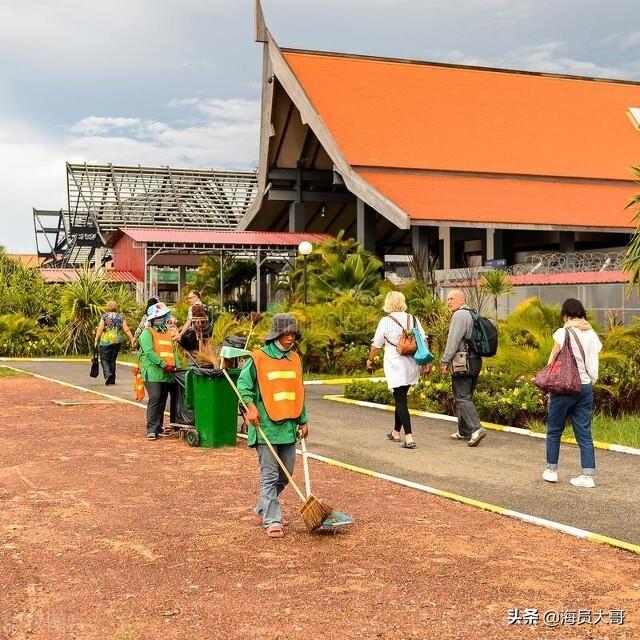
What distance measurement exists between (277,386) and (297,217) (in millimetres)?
30536

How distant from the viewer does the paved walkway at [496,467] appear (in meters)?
7.49

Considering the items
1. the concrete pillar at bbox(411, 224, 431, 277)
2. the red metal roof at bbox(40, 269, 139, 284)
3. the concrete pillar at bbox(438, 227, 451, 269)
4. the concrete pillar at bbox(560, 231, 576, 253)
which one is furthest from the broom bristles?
the red metal roof at bbox(40, 269, 139, 284)

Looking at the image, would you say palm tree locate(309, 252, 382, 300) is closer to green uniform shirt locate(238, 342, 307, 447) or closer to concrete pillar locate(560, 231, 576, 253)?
concrete pillar locate(560, 231, 576, 253)

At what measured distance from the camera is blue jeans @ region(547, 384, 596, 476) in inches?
332

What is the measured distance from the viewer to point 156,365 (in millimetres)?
11422

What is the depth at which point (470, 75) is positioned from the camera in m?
36.9

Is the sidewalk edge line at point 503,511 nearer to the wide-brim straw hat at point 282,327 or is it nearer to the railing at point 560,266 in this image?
the wide-brim straw hat at point 282,327

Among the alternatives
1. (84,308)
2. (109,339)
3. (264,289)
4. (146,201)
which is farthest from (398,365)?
(146,201)

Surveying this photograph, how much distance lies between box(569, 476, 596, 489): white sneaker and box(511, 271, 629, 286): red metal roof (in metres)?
10.5

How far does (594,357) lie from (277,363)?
310 cm

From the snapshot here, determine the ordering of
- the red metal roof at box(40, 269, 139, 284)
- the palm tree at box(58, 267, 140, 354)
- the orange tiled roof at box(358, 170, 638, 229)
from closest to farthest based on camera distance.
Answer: the orange tiled roof at box(358, 170, 638, 229), the palm tree at box(58, 267, 140, 354), the red metal roof at box(40, 269, 139, 284)

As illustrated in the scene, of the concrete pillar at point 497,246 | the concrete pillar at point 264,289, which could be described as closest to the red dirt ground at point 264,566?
the concrete pillar at point 497,246

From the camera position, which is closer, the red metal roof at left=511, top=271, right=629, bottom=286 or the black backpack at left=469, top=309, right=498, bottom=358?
the black backpack at left=469, top=309, right=498, bottom=358

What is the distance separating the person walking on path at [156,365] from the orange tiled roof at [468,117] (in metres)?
19.2
